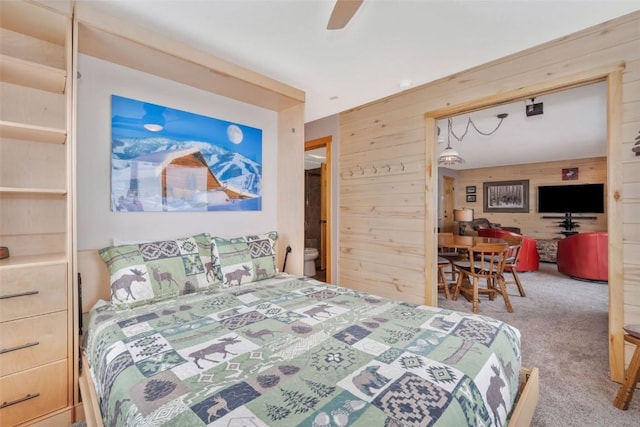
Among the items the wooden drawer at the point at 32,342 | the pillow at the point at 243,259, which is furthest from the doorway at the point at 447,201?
the wooden drawer at the point at 32,342

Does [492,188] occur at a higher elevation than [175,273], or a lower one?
higher

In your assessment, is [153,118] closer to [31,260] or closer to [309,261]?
[31,260]

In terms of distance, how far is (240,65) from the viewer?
2445 millimetres

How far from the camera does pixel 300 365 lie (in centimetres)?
108

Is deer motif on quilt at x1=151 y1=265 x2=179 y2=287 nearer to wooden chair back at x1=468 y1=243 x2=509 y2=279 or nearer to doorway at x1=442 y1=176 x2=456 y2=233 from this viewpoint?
wooden chair back at x1=468 y1=243 x2=509 y2=279

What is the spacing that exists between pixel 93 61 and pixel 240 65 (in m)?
1.03

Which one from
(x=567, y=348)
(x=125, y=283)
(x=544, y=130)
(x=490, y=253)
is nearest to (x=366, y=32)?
(x=125, y=283)

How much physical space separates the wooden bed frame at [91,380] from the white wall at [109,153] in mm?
134

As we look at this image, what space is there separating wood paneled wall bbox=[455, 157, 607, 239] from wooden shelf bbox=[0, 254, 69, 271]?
936 cm

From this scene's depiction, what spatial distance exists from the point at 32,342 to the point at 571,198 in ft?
31.1

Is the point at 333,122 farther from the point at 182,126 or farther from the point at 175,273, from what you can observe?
the point at 175,273

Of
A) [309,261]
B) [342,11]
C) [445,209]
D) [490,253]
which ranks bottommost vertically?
[309,261]

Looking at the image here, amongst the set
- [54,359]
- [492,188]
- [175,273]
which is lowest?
[54,359]

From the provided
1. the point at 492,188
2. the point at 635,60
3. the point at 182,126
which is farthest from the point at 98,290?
the point at 492,188
